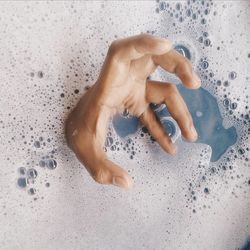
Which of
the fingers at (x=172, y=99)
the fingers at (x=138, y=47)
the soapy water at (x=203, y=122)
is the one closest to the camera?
the fingers at (x=138, y=47)

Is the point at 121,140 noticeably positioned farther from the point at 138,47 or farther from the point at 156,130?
the point at 138,47

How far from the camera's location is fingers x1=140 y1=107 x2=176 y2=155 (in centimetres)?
93

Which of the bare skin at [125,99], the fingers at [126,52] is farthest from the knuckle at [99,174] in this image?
the fingers at [126,52]

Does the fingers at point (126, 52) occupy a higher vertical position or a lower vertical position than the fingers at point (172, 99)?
higher

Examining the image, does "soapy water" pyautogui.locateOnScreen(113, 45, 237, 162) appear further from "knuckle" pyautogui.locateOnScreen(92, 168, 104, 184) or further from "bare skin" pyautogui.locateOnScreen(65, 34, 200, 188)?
"knuckle" pyautogui.locateOnScreen(92, 168, 104, 184)

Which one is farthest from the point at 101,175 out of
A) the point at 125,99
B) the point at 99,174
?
the point at 125,99

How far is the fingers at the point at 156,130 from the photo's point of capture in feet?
3.05

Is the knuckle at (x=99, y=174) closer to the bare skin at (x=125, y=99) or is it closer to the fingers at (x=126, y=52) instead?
the bare skin at (x=125, y=99)

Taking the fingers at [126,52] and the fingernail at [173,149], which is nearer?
the fingers at [126,52]

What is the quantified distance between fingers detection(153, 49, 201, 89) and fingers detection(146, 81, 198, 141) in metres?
0.08

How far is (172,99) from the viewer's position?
2.83ft

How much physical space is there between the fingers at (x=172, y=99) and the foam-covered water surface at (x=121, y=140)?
0.31 feet

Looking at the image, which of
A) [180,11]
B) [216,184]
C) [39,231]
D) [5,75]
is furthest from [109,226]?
[180,11]

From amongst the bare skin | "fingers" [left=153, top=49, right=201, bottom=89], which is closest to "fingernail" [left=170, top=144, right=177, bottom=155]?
the bare skin
